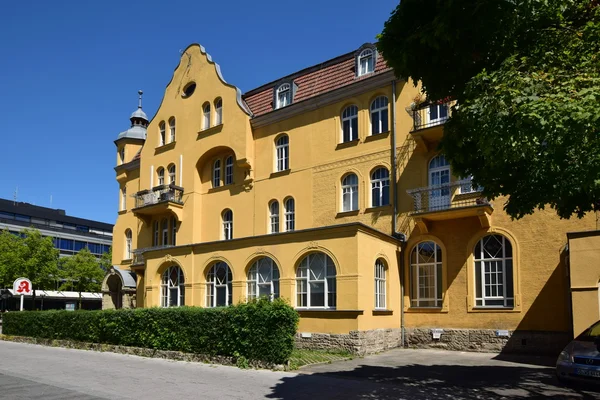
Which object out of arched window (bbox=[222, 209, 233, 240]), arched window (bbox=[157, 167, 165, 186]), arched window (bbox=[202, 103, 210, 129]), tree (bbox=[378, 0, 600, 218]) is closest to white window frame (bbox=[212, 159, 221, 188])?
arched window (bbox=[222, 209, 233, 240])

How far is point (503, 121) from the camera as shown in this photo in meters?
8.09

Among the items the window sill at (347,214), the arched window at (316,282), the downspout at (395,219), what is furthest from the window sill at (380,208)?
the arched window at (316,282)

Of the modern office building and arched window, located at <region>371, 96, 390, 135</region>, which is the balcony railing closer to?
arched window, located at <region>371, 96, 390, 135</region>

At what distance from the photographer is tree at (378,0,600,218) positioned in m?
7.83

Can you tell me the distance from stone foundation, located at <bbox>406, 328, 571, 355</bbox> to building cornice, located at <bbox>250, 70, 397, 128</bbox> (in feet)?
32.2

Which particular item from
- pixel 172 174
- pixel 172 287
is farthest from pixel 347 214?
pixel 172 174

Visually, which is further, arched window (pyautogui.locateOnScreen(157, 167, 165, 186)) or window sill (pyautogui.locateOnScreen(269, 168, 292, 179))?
arched window (pyautogui.locateOnScreen(157, 167, 165, 186))

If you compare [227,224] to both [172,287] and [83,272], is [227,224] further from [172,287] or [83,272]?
[83,272]

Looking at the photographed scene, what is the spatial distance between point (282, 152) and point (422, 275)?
360 inches

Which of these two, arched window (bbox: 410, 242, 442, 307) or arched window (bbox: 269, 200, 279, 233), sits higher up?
arched window (bbox: 269, 200, 279, 233)

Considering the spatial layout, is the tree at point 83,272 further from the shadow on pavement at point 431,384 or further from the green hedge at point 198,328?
the shadow on pavement at point 431,384

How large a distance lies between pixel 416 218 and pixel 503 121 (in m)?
12.4

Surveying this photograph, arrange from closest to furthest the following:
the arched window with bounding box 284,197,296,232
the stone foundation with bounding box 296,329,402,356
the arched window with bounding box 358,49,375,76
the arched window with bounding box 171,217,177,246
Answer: the stone foundation with bounding box 296,329,402,356 < the arched window with bounding box 358,49,375,76 < the arched window with bounding box 284,197,296,232 < the arched window with bounding box 171,217,177,246

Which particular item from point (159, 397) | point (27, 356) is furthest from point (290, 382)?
point (27, 356)
